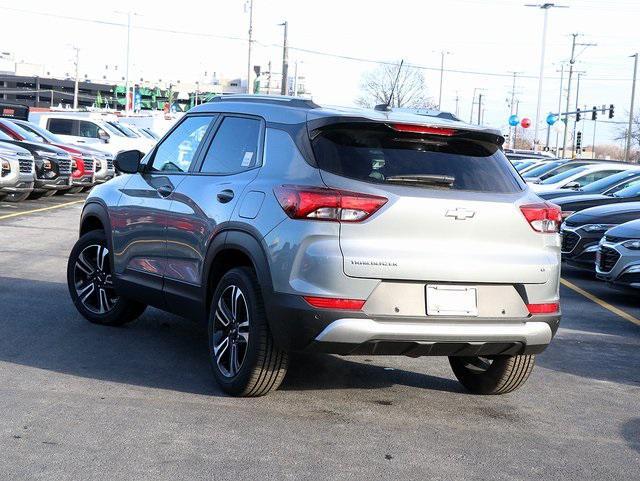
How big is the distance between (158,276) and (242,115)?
1338 mm

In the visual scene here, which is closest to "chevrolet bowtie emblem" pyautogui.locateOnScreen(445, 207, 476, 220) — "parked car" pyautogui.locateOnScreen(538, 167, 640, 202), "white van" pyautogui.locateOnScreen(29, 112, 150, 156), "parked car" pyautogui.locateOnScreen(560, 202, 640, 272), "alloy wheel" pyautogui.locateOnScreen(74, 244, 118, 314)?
"alloy wheel" pyautogui.locateOnScreen(74, 244, 118, 314)

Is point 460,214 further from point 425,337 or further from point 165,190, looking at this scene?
point 165,190

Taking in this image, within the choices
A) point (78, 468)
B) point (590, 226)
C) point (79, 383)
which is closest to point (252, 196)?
point (79, 383)

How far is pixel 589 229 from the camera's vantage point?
13.9 meters

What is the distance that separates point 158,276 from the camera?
295 inches

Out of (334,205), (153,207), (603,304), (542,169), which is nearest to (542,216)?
(334,205)

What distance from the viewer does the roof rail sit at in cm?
654

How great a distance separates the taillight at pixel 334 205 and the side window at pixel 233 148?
790 mm

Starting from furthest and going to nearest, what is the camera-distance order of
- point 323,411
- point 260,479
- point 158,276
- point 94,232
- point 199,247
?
point 94,232 → point 158,276 → point 199,247 → point 323,411 → point 260,479

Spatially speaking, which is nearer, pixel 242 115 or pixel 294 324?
pixel 294 324

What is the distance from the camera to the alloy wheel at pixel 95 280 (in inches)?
339

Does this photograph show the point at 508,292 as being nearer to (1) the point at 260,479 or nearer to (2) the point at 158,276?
(1) the point at 260,479

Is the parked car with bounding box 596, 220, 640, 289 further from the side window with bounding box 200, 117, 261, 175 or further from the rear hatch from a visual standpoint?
the side window with bounding box 200, 117, 261, 175

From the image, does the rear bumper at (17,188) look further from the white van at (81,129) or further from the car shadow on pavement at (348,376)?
the car shadow on pavement at (348,376)
